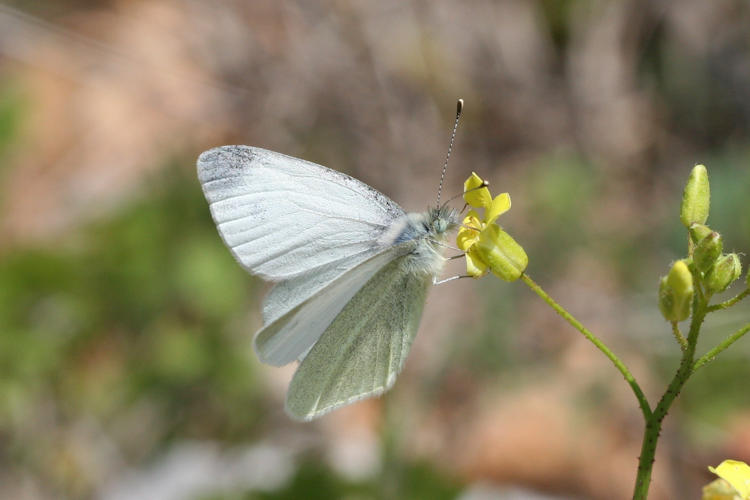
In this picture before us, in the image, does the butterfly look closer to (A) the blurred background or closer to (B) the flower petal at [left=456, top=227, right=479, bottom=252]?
(B) the flower petal at [left=456, top=227, right=479, bottom=252]

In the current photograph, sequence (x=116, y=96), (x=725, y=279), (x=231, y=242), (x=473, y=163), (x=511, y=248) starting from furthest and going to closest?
1. (x=116, y=96)
2. (x=473, y=163)
3. (x=231, y=242)
4. (x=511, y=248)
5. (x=725, y=279)

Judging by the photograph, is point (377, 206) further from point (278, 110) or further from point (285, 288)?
point (278, 110)

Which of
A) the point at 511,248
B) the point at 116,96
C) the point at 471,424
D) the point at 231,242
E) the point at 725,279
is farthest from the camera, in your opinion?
the point at 116,96

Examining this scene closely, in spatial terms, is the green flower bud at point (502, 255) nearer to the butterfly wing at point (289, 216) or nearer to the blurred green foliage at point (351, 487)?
the butterfly wing at point (289, 216)

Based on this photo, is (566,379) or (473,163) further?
(473,163)

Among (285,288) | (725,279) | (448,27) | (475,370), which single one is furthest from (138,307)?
(725,279)

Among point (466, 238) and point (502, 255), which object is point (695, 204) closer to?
point (502, 255)

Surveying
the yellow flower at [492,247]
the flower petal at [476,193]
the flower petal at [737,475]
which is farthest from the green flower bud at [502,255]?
the flower petal at [737,475]
